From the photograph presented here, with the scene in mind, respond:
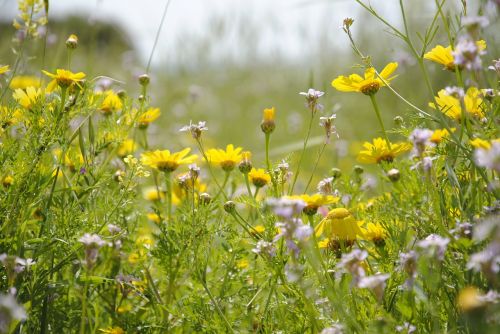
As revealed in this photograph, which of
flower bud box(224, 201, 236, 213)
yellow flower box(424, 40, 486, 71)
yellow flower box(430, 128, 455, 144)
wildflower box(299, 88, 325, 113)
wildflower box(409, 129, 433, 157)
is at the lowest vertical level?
flower bud box(224, 201, 236, 213)

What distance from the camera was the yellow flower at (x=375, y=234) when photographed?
45.4 inches

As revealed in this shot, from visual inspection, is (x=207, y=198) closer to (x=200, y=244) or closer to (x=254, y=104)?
(x=200, y=244)

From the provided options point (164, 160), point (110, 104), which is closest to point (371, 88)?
point (164, 160)

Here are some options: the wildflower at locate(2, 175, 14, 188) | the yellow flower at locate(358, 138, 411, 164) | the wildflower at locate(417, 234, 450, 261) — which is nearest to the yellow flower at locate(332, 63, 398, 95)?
the yellow flower at locate(358, 138, 411, 164)

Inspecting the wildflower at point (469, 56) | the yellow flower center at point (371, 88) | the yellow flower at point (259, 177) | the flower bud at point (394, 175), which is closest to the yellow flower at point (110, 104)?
the yellow flower at point (259, 177)

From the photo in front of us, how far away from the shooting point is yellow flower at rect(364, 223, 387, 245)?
1.15 m

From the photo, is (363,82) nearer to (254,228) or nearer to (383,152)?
(383,152)

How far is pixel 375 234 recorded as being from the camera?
1.16m

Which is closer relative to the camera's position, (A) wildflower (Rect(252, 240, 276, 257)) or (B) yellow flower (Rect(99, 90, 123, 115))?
(A) wildflower (Rect(252, 240, 276, 257))

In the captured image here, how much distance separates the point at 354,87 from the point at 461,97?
326mm

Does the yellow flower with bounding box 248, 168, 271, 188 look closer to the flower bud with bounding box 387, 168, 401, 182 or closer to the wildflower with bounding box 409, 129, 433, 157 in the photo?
the flower bud with bounding box 387, 168, 401, 182

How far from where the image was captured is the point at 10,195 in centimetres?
Answer: 115

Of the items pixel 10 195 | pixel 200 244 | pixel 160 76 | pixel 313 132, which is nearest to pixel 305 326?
pixel 200 244

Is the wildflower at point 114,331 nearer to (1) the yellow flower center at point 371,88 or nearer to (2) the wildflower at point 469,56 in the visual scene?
(1) the yellow flower center at point 371,88
